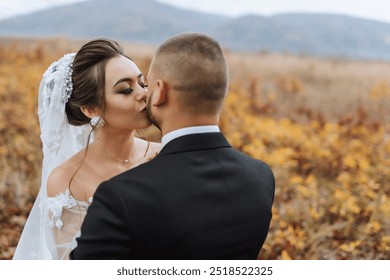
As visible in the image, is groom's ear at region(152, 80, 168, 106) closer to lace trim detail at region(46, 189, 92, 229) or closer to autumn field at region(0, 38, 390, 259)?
lace trim detail at region(46, 189, 92, 229)

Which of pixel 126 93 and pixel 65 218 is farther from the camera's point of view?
pixel 65 218

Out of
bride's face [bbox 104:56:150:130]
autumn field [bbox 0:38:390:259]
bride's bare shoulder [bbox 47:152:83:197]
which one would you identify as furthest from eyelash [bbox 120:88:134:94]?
autumn field [bbox 0:38:390:259]

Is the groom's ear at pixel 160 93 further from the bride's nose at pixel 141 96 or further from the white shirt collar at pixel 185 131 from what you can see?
the bride's nose at pixel 141 96

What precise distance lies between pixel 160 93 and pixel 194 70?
125mm

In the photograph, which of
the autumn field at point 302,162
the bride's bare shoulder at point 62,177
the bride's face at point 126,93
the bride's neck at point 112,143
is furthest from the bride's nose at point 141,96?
the autumn field at point 302,162

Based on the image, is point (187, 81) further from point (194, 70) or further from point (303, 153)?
point (303, 153)

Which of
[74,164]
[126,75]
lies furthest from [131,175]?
[74,164]

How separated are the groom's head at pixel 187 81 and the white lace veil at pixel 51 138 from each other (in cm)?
113

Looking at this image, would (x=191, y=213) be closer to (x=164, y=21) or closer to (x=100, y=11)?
(x=100, y=11)

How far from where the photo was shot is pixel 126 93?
2.34 m

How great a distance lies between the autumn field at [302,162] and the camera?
169 inches

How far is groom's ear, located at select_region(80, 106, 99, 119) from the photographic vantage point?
2.47 metres

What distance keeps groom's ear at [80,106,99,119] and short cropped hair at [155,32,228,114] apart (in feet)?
3.16

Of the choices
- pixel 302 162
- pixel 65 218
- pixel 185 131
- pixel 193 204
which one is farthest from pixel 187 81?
pixel 302 162
